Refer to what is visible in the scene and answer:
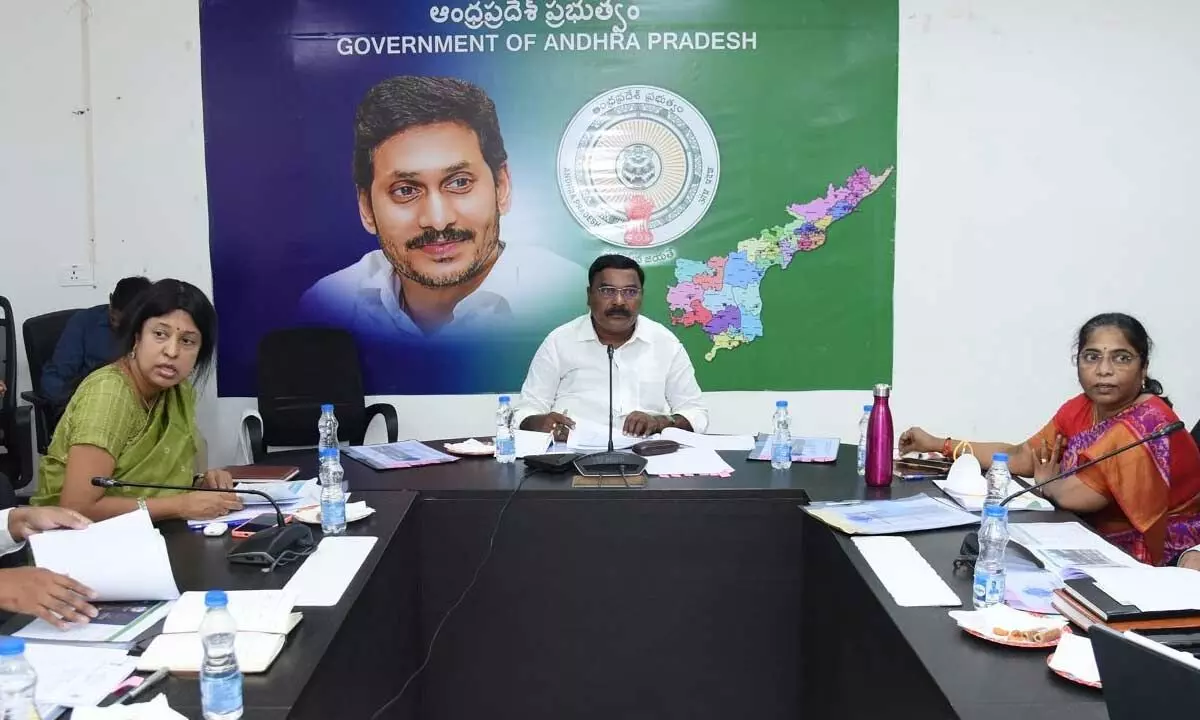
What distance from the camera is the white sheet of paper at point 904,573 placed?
1.48 metres

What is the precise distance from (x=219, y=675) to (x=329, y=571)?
1.77 ft

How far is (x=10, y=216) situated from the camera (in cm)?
385

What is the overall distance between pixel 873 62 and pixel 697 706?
2763 millimetres

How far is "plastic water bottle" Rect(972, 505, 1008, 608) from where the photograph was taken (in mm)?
1452

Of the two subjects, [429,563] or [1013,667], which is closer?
[1013,667]

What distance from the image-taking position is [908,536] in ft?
6.06

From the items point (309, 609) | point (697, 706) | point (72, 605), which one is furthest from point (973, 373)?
point (72, 605)

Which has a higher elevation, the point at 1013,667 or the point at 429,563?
the point at 1013,667

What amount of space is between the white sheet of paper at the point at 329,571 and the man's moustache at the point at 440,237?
2.17 metres

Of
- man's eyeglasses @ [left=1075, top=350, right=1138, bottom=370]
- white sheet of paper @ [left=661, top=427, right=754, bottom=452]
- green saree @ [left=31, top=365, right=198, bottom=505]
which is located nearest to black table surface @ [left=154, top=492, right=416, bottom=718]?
green saree @ [left=31, top=365, right=198, bottom=505]

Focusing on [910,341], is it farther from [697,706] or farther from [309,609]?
[309,609]

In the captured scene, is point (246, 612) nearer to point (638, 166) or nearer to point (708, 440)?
point (708, 440)

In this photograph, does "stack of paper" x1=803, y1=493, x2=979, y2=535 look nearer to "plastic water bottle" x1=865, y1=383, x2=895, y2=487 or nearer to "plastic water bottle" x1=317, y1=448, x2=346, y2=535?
"plastic water bottle" x1=865, y1=383, x2=895, y2=487

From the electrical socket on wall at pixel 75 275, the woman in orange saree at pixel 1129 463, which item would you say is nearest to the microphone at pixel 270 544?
the woman in orange saree at pixel 1129 463
